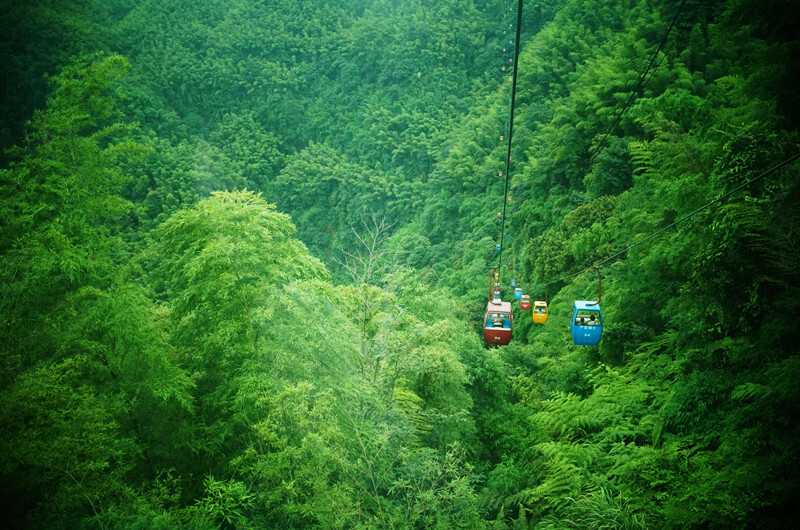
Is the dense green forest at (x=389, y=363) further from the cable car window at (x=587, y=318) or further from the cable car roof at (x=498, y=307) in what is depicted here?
the cable car roof at (x=498, y=307)

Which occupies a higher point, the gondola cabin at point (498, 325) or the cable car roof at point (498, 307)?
the cable car roof at point (498, 307)

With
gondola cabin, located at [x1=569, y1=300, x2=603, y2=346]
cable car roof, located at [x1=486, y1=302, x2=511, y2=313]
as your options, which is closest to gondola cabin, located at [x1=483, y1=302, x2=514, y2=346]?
cable car roof, located at [x1=486, y1=302, x2=511, y2=313]

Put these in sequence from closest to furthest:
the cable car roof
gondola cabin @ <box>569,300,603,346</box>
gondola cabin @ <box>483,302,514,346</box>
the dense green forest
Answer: the dense green forest < gondola cabin @ <box>569,300,603,346</box> < gondola cabin @ <box>483,302,514,346</box> < the cable car roof

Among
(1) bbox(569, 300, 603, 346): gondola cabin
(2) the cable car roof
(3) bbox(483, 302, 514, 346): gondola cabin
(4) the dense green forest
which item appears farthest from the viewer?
(2) the cable car roof

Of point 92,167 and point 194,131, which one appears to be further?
point 194,131

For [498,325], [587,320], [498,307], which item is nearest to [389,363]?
[498,325]

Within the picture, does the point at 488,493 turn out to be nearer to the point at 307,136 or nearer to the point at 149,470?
the point at 149,470

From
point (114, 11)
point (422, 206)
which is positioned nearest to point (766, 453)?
point (422, 206)

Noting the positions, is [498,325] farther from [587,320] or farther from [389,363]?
[389,363]

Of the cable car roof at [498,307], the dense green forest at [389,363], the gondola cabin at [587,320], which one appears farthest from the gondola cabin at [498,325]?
the gondola cabin at [587,320]

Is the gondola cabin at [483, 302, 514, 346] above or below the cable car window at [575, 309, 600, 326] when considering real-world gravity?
below

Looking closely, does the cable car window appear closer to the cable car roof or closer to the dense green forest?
the dense green forest
